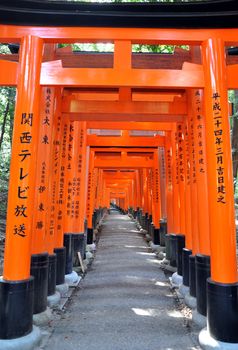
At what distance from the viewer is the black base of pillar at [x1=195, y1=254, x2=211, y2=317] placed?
478 centimetres

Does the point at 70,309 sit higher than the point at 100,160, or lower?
lower

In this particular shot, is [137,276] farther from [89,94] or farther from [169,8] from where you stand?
Answer: [169,8]

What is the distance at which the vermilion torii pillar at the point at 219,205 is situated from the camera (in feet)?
12.5

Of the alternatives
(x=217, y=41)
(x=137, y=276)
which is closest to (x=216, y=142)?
(x=217, y=41)

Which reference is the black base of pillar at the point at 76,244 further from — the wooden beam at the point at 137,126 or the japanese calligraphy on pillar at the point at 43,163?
the japanese calligraphy on pillar at the point at 43,163

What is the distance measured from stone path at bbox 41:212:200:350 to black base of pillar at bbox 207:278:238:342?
1.52 ft

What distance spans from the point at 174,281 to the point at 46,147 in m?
4.27

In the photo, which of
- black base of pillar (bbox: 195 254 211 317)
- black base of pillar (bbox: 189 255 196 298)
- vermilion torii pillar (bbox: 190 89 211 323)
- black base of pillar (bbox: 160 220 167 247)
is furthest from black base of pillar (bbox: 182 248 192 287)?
black base of pillar (bbox: 160 220 167 247)

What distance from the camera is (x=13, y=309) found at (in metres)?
3.82

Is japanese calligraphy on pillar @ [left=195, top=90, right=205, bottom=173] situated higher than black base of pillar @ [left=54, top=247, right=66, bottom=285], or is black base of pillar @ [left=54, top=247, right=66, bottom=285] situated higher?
japanese calligraphy on pillar @ [left=195, top=90, right=205, bottom=173]

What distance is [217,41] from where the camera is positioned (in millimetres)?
4277

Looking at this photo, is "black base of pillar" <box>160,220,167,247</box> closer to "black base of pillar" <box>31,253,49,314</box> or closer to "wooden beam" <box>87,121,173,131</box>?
"wooden beam" <box>87,121,173,131</box>

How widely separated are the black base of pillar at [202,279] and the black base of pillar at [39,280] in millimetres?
2435

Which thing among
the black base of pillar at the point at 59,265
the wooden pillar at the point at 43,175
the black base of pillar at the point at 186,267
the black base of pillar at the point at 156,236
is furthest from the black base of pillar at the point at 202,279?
the black base of pillar at the point at 156,236
